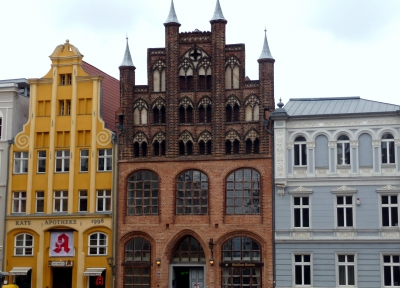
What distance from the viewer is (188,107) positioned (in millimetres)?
53156

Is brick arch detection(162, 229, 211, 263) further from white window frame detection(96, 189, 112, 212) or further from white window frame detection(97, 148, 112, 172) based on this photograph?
white window frame detection(97, 148, 112, 172)

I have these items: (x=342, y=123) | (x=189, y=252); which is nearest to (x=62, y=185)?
(x=189, y=252)

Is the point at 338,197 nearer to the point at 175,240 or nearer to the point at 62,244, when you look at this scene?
the point at 175,240

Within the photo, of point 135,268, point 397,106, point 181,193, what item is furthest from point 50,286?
point 397,106

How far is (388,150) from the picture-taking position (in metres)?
49.1

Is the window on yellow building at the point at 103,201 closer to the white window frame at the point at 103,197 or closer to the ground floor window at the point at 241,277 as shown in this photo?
the white window frame at the point at 103,197

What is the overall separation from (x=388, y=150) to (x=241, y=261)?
12.0 metres

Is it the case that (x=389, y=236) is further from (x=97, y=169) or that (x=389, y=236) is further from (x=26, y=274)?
(x=26, y=274)

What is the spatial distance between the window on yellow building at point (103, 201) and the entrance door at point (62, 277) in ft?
15.9

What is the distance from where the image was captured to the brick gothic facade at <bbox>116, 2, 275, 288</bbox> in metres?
50.8

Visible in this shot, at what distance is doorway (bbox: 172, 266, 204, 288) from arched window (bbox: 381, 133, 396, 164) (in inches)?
561

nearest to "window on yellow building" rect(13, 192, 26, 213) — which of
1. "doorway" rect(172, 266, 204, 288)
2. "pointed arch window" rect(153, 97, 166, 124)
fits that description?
"pointed arch window" rect(153, 97, 166, 124)

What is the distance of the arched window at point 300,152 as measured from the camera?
5034 cm

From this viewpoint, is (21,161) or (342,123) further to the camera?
(21,161)
